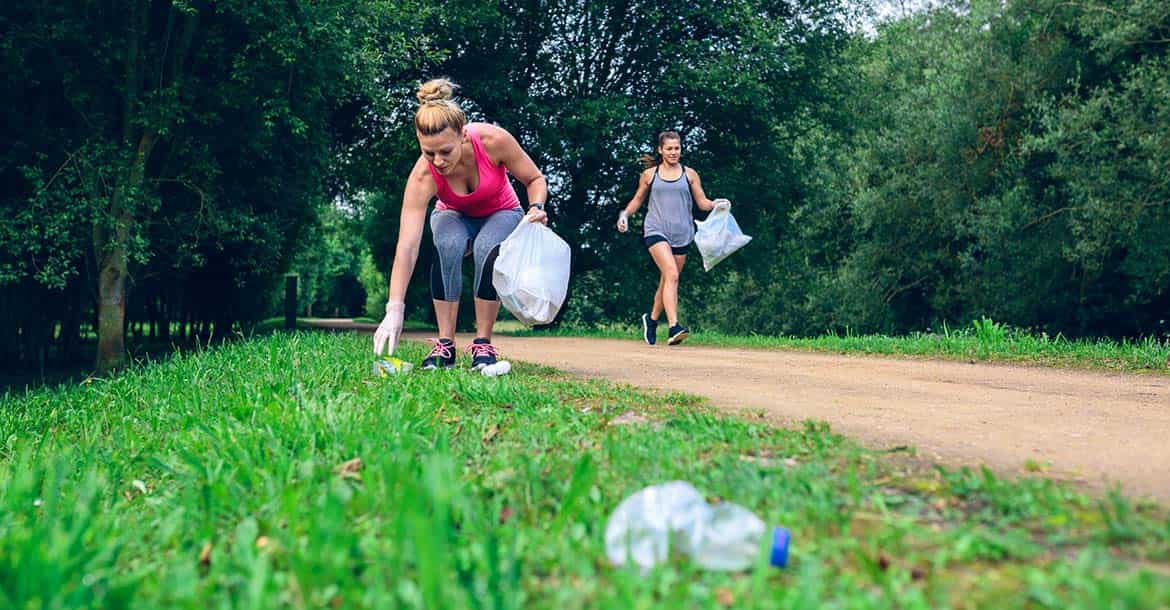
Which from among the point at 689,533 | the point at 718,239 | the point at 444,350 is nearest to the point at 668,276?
the point at 718,239

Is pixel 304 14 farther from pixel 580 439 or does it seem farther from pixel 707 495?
pixel 707 495

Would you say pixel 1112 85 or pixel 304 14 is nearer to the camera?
pixel 304 14

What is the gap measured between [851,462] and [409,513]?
1472 mm

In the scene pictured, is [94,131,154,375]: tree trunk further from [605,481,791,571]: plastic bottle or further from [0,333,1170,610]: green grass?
[605,481,791,571]: plastic bottle

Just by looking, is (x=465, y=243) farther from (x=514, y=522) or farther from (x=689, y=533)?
(x=689, y=533)

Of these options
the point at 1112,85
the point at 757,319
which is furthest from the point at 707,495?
the point at 757,319

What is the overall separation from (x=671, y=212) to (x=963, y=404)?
606cm

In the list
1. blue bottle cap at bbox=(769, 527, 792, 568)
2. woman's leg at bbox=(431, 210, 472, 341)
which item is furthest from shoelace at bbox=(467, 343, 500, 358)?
blue bottle cap at bbox=(769, 527, 792, 568)

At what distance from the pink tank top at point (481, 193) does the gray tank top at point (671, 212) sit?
428 centimetres

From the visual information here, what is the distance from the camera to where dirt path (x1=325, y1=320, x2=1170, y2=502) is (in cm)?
323

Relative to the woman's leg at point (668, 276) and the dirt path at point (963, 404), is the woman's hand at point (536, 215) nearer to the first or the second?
the dirt path at point (963, 404)

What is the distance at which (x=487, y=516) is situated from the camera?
252 cm

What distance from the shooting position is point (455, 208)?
20.8ft

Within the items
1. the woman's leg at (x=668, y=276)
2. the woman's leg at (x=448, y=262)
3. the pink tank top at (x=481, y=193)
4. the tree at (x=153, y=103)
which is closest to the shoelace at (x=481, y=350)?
the woman's leg at (x=448, y=262)
